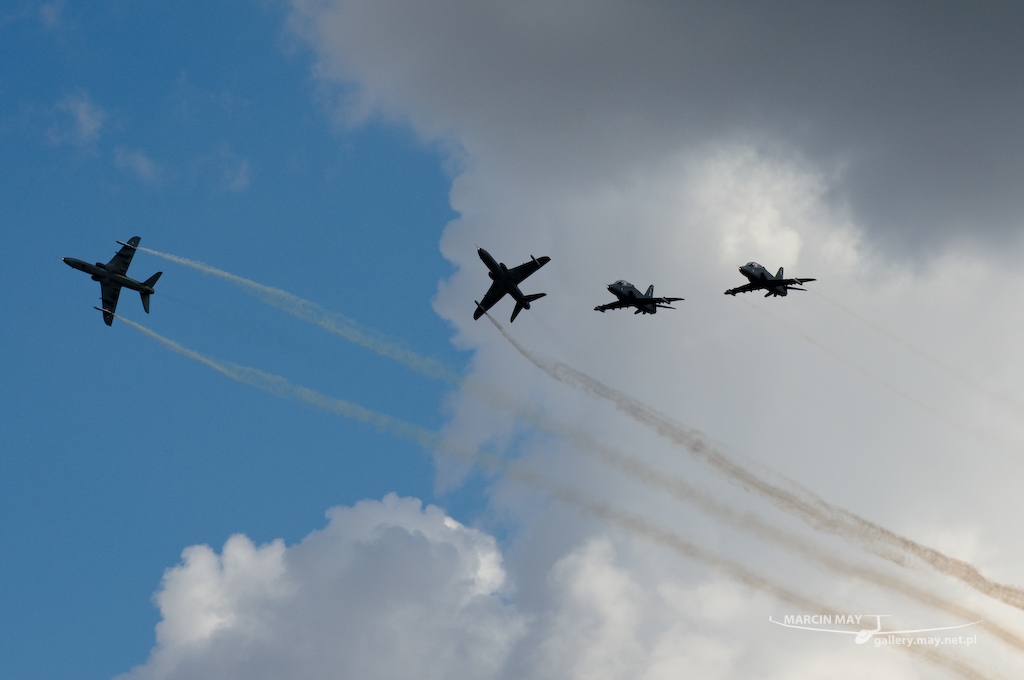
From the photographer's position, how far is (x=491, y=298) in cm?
9838

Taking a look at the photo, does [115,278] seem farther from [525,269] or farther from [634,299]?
[634,299]

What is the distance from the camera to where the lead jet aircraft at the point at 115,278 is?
99.4 meters

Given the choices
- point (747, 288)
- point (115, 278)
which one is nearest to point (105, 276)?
point (115, 278)

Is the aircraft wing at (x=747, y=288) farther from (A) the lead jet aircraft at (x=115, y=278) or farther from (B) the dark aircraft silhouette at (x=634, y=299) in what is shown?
(A) the lead jet aircraft at (x=115, y=278)

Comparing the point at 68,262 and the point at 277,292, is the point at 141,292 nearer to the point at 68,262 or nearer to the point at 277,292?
the point at 68,262

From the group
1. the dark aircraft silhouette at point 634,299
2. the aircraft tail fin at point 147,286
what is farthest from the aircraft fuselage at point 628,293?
the aircraft tail fin at point 147,286

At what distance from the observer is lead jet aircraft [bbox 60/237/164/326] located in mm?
99438

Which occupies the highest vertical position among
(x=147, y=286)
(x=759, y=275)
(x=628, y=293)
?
(x=759, y=275)

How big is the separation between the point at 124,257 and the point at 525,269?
49.6 metres

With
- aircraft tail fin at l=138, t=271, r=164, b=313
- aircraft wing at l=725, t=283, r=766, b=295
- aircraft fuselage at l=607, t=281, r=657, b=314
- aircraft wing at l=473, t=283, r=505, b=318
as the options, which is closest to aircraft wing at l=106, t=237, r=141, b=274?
aircraft tail fin at l=138, t=271, r=164, b=313

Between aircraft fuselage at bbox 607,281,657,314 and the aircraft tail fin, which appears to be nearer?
aircraft fuselage at bbox 607,281,657,314

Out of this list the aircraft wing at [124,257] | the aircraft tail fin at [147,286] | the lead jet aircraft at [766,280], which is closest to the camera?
the lead jet aircraft at [766,280]

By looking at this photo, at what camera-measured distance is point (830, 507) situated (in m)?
79.8

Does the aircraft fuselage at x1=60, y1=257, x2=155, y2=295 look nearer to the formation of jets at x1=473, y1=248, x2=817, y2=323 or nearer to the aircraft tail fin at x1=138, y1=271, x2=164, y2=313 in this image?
the aircraft tail fin at x1=138, y1=271, x2=164, y2=313
